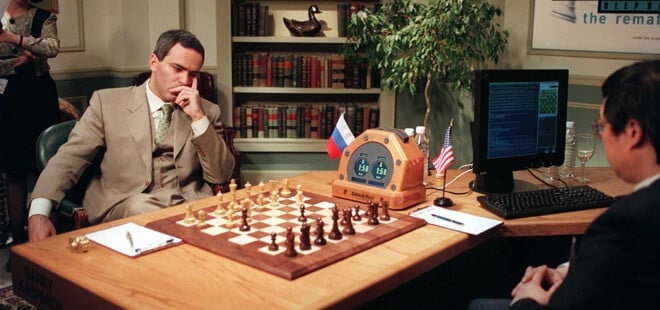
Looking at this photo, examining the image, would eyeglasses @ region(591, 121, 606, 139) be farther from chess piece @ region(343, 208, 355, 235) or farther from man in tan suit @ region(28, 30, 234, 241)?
man in tan suit @ region(28, 30, 234, 241)

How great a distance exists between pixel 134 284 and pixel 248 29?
3492 mm

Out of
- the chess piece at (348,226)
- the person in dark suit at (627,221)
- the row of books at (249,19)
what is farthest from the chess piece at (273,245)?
the row of books at (249,19)

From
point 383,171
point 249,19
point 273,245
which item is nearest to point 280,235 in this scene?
point 273,245

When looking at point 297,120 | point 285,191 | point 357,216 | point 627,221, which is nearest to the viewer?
point 627,221

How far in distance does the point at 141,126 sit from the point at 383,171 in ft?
3.27

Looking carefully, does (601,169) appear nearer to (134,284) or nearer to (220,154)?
(220,154)

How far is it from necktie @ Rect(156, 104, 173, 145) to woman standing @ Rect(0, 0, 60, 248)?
1551 millimetres

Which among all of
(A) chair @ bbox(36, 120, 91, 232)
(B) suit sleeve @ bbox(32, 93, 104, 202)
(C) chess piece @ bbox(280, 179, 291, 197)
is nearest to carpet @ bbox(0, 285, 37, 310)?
(A) chair @ bbox(36, 120, 91, 232)

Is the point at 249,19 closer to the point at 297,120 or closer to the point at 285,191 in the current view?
the point at 297,120

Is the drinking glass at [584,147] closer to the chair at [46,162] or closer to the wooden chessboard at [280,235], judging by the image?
the wooden chessboard at [280,235]

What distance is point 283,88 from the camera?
478 cm

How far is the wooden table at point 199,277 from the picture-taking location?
1.40 metres

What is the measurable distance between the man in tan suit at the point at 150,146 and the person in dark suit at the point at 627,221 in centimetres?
157

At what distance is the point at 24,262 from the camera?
1.68 meters
